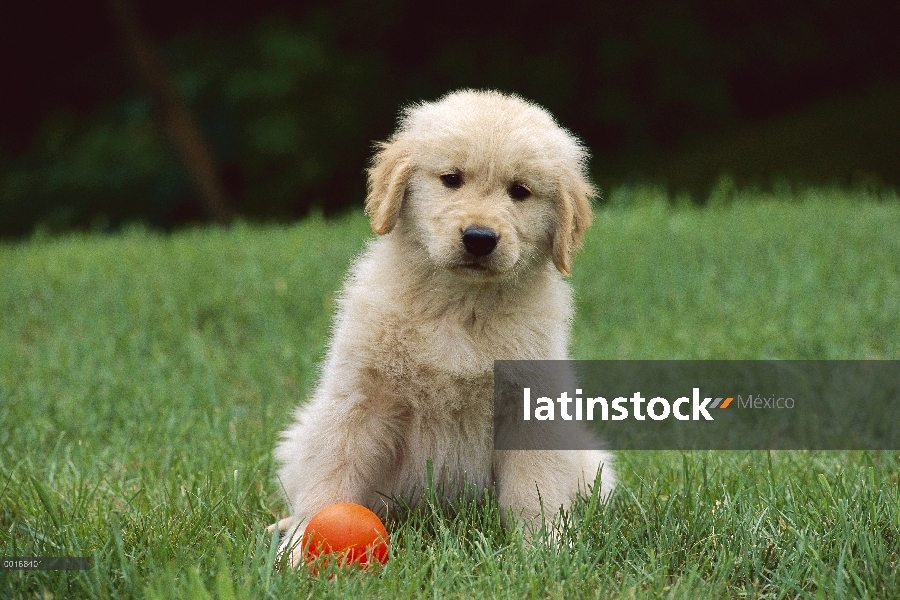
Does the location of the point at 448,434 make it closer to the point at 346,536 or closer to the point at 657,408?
the point at 346,536

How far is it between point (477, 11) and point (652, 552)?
14.2 metres

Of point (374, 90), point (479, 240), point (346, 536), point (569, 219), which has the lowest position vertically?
point (346, 536)

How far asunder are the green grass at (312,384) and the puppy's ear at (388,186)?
0.92 meters

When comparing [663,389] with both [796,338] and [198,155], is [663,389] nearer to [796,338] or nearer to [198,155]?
[796,338]

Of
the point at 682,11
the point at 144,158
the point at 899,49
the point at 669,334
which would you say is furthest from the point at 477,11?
the point at 669,334

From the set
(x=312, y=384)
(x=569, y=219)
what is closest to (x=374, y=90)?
(x=312, y=384)

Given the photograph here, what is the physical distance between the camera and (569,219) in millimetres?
3057

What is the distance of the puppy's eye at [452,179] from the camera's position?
2.95 m

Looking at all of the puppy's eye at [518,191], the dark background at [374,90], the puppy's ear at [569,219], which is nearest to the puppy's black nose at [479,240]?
the puppy's eye at [518,191]

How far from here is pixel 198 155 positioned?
13.8 meters

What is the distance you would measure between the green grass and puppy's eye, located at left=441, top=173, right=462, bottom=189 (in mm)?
988

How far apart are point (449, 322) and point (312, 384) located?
6.65ft

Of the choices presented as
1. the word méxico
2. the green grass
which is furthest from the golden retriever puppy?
the word méxico

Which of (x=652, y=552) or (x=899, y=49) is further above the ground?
(x=899, y=49)
